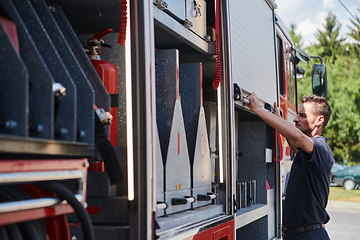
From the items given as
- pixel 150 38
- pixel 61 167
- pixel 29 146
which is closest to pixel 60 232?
pixel 61 167

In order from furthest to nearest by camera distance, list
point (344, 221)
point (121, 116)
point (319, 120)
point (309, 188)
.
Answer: point (344, 221), point (319, 120), point (309, 188), point (121, 116)

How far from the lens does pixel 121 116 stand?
2055 mm

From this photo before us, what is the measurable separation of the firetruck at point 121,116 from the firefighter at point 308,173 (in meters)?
0.40

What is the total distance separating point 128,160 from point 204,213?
1040mm

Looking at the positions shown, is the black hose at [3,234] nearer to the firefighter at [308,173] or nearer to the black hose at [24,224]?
the black hose at [24,224]

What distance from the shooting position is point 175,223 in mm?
2301

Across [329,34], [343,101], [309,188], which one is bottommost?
[309,188]

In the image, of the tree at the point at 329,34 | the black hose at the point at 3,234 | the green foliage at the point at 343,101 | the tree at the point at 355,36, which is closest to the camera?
the black hose at the point at 3,234

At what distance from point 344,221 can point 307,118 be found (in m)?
8.62

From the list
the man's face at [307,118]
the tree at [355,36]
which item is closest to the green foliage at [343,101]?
the tree at [355,36]

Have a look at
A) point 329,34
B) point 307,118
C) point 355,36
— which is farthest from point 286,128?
point 329,34

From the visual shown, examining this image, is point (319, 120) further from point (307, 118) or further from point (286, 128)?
point (286, 128)

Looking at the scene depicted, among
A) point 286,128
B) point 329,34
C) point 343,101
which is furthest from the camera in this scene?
point 329,34

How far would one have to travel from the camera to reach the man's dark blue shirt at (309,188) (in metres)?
3.21
